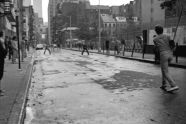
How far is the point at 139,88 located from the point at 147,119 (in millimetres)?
4018

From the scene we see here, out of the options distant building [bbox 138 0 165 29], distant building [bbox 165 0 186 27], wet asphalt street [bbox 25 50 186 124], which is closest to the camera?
wet asphalt street [bbox 25 50 186 124]

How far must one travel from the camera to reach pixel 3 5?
3194 centimetres

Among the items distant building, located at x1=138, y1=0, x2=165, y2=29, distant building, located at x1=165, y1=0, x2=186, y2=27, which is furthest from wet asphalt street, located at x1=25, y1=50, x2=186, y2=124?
distant building, located at x1=138, y1=0, x2=165, y2=29

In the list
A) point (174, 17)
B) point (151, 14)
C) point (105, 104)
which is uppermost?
point (151, 14)

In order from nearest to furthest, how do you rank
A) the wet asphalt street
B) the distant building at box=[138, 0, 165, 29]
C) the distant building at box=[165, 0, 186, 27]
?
the wet asphalt street → the distant building at box=[165, 0, 186, 27] → the distant building at box=[138, 0, 165, 29]

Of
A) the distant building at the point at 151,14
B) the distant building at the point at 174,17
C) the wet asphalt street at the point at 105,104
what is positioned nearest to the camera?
the wet asphalt street at the point at 105,104

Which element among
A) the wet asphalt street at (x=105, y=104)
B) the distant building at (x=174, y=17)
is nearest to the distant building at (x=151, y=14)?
the distant building at (x=174, y=17)

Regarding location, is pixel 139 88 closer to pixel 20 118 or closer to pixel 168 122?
pixel 168 122

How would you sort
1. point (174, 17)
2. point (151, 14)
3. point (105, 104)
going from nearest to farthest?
1. point (105, 104)
2. point (174, 17)
3. point (151, 14)

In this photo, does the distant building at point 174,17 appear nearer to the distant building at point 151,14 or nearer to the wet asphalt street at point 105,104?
the distant building at point 151,14

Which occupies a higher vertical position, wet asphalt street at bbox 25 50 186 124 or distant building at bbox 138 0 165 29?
distant building at bbox 138 0 165 29

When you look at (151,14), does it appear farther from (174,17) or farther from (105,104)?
(105,104)

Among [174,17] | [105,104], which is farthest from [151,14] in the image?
[105,104]

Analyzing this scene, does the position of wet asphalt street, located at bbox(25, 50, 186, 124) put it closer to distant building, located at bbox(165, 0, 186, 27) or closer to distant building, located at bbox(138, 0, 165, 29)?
distant building, located at bbox(165, 0, 186, 27)
